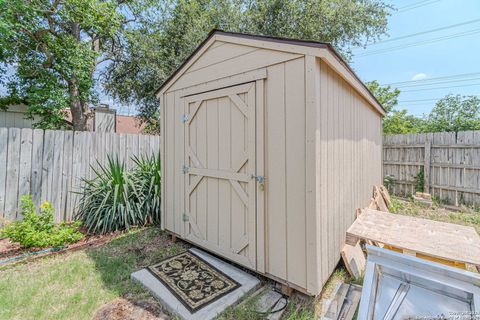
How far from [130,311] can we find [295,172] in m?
1.94

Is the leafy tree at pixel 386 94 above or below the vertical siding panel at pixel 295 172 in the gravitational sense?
above

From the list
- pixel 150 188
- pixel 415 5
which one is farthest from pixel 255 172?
pixel 415 5

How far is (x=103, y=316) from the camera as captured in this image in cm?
197

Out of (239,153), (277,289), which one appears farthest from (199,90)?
(277,289)

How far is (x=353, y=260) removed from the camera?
2652 millimetres

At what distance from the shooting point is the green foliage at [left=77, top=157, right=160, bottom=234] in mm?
3867

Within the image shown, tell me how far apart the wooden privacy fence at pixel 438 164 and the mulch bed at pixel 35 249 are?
6.79m

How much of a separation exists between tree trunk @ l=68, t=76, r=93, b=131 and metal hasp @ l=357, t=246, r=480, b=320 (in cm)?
786

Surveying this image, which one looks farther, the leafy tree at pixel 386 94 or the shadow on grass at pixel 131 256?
the leafy tree at pixel 386 94

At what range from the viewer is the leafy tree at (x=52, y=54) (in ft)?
18.6

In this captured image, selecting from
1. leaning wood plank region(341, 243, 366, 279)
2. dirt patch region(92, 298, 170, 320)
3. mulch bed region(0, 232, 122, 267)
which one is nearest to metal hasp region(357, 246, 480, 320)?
leaning wood plank region(341, 243, 366, 279)

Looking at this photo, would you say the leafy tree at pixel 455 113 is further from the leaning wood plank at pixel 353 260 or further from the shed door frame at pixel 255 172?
the shed door frame at pixel 255 172

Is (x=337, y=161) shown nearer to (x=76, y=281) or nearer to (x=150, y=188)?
(x=76, y=281)

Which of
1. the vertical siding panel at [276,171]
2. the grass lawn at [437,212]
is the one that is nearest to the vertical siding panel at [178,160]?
the vertical siding panel at [276,171]
